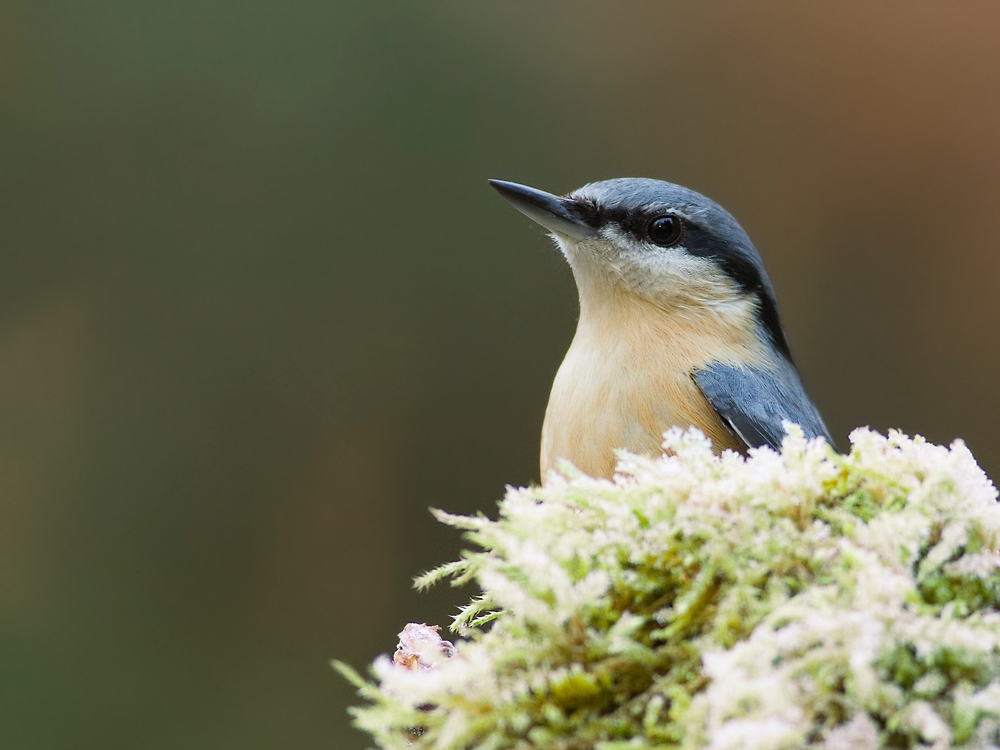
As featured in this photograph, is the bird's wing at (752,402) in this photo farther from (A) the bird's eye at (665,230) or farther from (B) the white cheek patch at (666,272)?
(A) the bird's eye at (665,230)

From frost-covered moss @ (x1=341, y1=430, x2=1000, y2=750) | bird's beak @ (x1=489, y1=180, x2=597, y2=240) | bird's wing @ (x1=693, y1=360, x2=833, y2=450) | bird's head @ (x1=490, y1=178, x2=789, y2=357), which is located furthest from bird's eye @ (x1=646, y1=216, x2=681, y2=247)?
frost-covered moss @ (x1=341, y1=430, x2=1000, y2=750)

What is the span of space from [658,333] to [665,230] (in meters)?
0.25

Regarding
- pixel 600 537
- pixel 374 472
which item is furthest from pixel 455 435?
pixel 600 537

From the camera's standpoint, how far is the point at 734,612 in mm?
714

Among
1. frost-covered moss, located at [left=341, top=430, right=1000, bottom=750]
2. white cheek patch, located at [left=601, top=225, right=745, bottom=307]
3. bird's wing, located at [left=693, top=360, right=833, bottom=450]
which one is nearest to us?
frost-covered moss, located at [left=341, top=430, right=1000, bottom=750]

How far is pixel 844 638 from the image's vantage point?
657 mm

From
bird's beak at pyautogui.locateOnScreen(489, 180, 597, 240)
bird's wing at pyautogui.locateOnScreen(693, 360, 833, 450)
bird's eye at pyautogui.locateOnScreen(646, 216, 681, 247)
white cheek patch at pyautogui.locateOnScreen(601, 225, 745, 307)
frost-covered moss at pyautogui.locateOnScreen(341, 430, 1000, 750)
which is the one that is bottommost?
frost-covered moss at pyautogui.locateOnScreen(341, 430, 1000, 750)

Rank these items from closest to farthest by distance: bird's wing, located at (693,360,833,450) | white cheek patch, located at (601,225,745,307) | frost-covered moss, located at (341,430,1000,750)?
frost-covered moss, located at (341,430,1000,750), bird's wing, located at (693,360,833,450), white cheek patch, located at (601,225,745,307)

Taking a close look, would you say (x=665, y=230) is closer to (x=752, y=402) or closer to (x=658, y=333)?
(x=658, y=333)

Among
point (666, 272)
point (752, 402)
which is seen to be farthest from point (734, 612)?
point (666, 272)

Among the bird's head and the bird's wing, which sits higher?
the bird's head

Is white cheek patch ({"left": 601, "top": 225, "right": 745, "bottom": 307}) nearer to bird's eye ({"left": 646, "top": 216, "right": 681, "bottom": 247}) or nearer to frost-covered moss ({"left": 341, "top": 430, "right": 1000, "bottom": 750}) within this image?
bird's eye ({"left": 646, "top": 216, "right": 681, "bottom": 247})

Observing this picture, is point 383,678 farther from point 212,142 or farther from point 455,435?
point 212,142

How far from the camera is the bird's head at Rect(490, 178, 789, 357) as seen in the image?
6.05 ft
